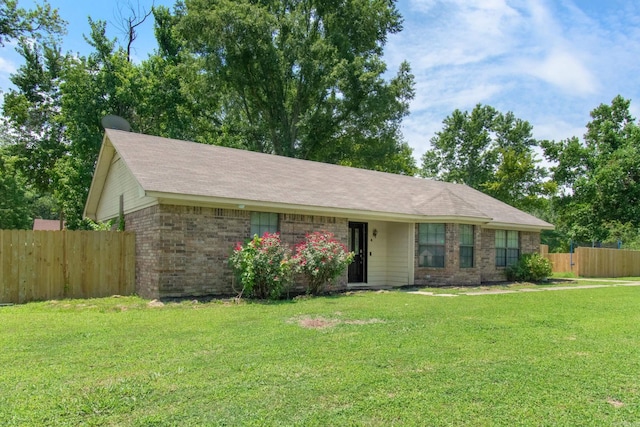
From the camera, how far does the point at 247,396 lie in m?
3.95

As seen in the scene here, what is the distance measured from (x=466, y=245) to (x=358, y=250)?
3.61 m

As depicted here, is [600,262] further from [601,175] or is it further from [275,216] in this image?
[275,216]

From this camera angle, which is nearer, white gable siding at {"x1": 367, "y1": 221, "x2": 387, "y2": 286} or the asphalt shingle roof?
the asphalt shingle roof

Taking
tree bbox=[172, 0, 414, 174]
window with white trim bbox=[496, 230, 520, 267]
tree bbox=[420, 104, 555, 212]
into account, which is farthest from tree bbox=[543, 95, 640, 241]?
window with white trim bbox=[496, 230, 520, 267]

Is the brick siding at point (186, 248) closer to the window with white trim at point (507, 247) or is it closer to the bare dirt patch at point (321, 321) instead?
the bare dirt patch at point (321, 321)

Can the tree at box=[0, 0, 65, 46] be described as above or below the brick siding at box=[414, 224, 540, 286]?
above

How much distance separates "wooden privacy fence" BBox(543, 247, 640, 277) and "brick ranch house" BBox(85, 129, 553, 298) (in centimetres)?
545

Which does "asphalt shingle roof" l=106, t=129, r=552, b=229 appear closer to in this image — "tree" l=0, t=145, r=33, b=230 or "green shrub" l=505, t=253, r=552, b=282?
"green shrub" l=505, t=253, r=552, b=282

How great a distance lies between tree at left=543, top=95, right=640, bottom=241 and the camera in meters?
30.2

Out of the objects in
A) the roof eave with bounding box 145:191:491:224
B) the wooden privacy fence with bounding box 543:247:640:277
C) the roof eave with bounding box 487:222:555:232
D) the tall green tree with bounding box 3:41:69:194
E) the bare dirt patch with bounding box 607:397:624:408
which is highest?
the tall green tree with bounding box 3:41:69:194

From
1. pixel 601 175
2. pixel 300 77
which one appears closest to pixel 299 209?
pixel 300 77

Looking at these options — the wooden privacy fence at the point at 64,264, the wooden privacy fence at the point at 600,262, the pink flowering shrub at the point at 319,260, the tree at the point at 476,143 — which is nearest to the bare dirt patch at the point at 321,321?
the pink flowering shrub at the point at 319,260

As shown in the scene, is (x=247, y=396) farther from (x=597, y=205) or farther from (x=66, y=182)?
(x=597, y=205)

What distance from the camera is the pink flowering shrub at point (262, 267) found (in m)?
10.3
